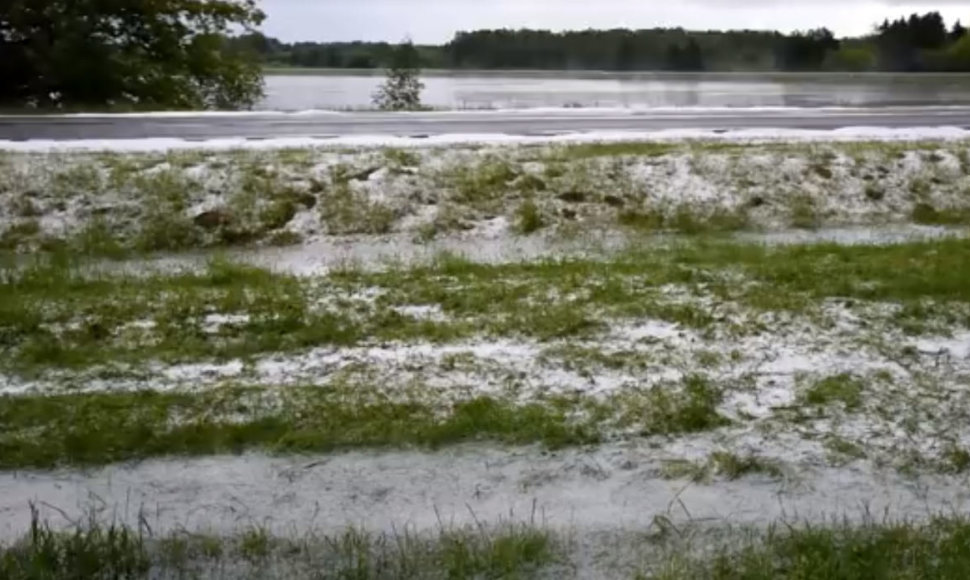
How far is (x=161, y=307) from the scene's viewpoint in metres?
9.43

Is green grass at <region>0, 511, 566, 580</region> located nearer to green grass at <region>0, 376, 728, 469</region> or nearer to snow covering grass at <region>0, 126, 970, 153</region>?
green grass at <region>0, 376, 728, 469</region>

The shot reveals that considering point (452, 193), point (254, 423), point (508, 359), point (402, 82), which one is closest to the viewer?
point (254, 423)

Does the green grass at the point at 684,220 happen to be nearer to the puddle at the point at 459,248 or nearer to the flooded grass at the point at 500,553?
the puddle at the point at 459,248

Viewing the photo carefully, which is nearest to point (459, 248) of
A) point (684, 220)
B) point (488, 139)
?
point (684, 220)

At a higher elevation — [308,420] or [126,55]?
[126,55]

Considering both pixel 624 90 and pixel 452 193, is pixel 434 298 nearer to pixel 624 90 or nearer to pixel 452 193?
pixel 452 193

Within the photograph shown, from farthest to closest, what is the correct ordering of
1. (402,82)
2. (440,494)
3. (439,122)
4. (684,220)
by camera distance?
(402,82) < (439,122) < (684,220) < (440,494)

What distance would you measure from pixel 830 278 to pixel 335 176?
6.62 meters

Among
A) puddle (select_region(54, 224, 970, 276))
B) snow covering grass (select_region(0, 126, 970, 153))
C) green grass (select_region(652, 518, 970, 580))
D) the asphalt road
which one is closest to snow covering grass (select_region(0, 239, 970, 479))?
puddle (select_region(54, 224, 970, 276))

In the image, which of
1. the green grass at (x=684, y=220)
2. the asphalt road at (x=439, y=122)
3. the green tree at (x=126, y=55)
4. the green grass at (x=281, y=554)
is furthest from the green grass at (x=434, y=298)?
the green tree at (x=126, y=55)

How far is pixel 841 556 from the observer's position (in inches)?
196

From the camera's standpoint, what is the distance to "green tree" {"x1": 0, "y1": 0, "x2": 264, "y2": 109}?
75.2 feet

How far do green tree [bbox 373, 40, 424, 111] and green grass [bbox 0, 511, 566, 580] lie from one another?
1987cm

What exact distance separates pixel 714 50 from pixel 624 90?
490 cm
